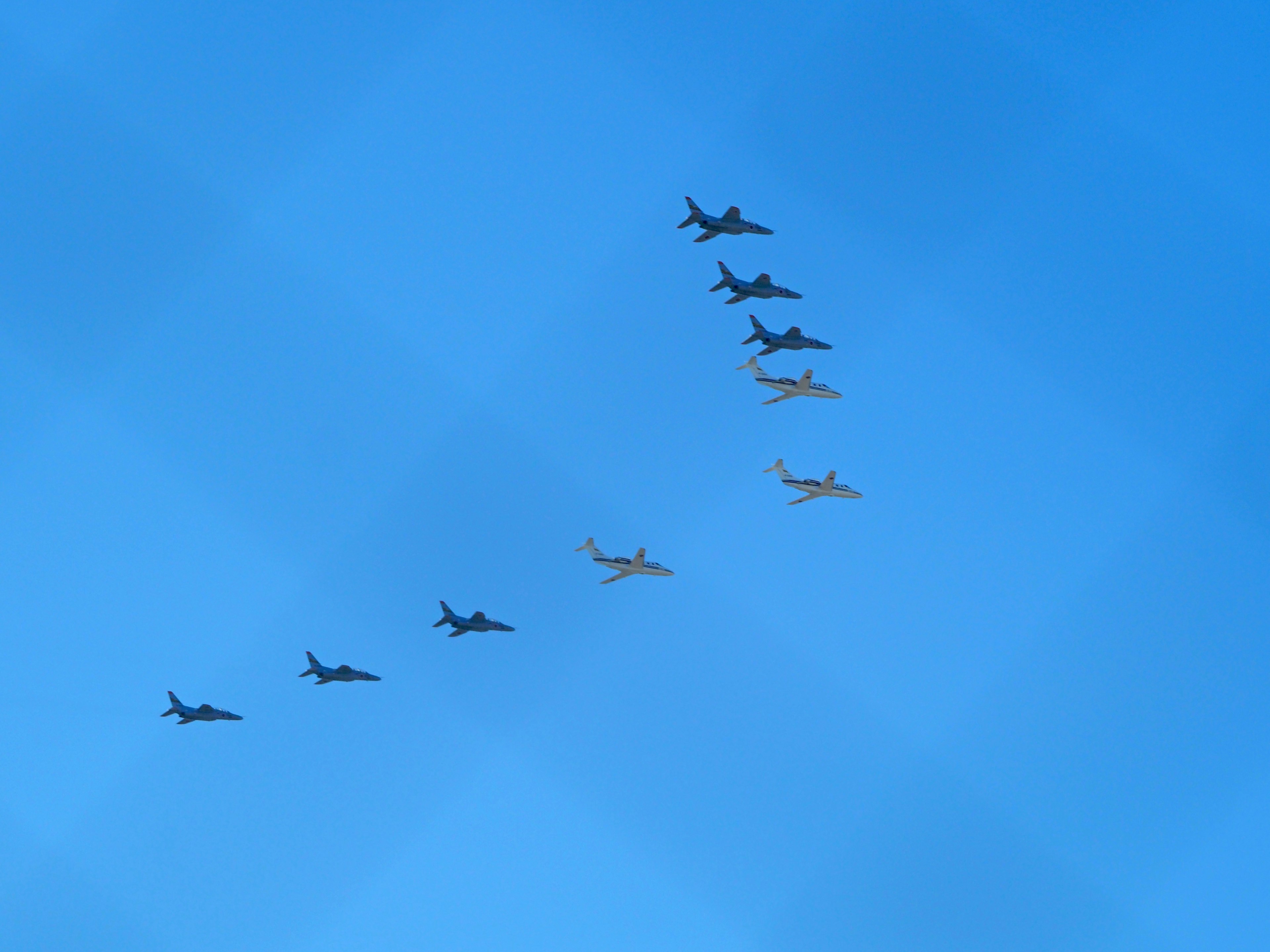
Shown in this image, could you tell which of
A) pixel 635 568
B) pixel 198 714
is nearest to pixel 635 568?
pixel 635 568

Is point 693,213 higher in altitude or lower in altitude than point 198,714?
higher

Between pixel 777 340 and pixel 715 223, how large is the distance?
9.75 meters

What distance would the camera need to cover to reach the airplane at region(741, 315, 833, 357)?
109750 millimetres

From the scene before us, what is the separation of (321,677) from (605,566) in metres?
26.5

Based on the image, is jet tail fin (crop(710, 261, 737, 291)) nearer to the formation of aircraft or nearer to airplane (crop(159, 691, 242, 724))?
the formation of aircraft

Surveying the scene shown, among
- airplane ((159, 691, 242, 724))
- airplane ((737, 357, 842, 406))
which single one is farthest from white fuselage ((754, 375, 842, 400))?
airplane ((159, 691, 242, 724))

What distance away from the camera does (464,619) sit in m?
123

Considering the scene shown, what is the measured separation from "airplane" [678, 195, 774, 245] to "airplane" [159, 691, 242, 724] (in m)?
59.0

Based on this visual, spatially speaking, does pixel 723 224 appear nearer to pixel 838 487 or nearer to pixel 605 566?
pixel 838 487

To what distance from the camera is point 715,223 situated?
A: 10725 centimetres

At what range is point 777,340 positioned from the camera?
110000mm

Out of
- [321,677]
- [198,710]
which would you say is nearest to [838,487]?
[321,677]

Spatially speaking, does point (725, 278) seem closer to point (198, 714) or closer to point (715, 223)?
point (715, 223)

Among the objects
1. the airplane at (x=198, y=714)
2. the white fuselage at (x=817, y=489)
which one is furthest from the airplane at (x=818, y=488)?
the airplane at (x=198, y=714)
